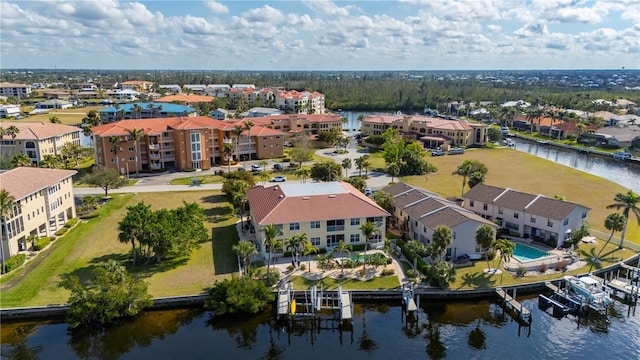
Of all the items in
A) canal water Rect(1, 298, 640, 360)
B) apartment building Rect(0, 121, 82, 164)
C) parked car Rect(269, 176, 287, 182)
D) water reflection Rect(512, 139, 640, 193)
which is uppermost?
apartment building Rect(0, 121, 82, 164)

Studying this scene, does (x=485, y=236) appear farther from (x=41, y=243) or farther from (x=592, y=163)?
(x=592, y=163)

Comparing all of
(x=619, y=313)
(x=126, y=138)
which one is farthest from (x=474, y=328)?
(x=126, y=138)

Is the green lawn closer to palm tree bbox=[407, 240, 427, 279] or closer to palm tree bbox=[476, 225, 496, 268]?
palm tree bbox=[407, 240, 427, 279]

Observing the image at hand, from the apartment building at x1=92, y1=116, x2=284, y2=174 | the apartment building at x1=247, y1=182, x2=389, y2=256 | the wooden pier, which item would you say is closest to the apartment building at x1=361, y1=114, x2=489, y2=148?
the apartment building at x1=92, y1=116, x2=284, y2=174

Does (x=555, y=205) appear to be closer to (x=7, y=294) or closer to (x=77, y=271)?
(x=77, y=271)

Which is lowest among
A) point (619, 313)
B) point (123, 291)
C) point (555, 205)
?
→ point (619, 313)

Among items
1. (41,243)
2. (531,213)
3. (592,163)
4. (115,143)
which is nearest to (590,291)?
(531,213)
